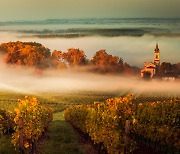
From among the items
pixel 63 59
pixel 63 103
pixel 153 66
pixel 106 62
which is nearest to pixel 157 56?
pixel 153 66

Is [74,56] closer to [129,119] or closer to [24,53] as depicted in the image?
[24,53]

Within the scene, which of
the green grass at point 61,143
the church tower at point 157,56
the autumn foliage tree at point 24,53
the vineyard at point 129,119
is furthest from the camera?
the church tower at point 157,56

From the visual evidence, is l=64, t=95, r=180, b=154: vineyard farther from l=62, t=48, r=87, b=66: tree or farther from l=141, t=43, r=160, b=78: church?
l=62, t=48, r=87, b=66: tree

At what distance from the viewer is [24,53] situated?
11.4 metres

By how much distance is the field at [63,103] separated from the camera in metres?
9.90

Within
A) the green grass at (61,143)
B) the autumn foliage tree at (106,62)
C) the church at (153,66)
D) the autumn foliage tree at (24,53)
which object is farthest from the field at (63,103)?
the autumn foliage tree at (24,53)

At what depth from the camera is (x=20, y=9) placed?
1159 cm

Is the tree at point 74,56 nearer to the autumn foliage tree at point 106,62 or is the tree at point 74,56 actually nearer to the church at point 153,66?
the autumn foliage tree at point 106,62

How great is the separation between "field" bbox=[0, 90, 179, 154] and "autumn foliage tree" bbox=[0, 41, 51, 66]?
3.23 ft

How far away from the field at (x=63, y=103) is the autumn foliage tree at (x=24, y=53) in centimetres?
98

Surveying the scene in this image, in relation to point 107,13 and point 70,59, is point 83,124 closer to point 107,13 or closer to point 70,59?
point 70,59

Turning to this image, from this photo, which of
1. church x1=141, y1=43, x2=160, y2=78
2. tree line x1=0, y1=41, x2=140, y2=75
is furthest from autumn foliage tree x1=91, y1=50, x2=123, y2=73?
church x1=141, y1=43, x2=160, y2=78

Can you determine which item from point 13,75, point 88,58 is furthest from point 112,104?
point 13,75

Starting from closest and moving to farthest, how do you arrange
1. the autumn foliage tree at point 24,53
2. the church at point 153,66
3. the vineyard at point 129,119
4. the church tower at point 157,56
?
the vineyard at point 129,119 → the autumn foliage tree at point 24,53 → the church at point 153,66 → the church tower at point 157,56
